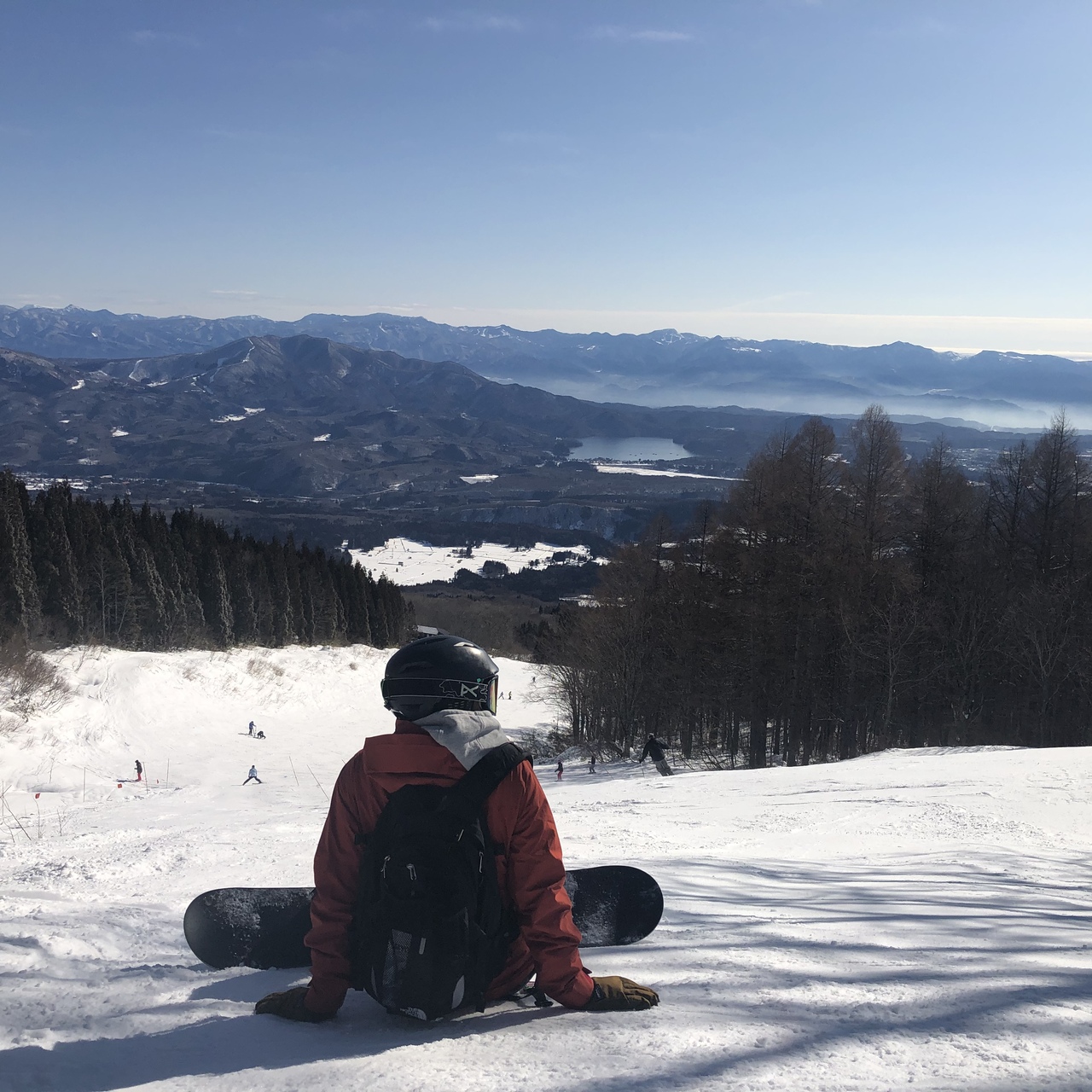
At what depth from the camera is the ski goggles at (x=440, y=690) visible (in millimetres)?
2801

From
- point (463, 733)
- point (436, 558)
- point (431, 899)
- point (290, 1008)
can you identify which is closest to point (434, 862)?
point (431, 899)

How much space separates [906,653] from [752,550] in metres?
4.98

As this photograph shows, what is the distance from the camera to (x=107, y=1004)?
2.85m

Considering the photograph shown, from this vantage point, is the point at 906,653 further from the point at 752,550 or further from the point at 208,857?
the point at 208,857

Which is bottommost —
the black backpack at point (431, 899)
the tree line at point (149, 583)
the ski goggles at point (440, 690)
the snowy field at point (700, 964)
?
the tree line at point (149, 583)

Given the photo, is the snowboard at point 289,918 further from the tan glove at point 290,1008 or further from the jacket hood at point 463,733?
the jacket hood at point 463,733

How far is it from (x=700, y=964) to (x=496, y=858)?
116 cm

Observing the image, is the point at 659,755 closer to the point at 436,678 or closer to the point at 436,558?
the point at 436,678

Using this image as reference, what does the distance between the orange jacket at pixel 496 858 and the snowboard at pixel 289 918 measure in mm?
720

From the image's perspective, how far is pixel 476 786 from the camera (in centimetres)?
265

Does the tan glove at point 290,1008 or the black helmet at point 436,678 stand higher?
the black helmet at point 436,678

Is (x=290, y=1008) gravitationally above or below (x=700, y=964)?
above

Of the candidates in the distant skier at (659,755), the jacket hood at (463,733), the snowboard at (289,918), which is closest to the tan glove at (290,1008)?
the snowboard at (289,918)

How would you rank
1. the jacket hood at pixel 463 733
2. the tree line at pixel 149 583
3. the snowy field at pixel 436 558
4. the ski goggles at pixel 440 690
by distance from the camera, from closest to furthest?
the jacket hood at pixel 463 733
the ski goggles at pixel 440 690
the tree line at pixel 149 583
the snowy field at pixel 436 558
